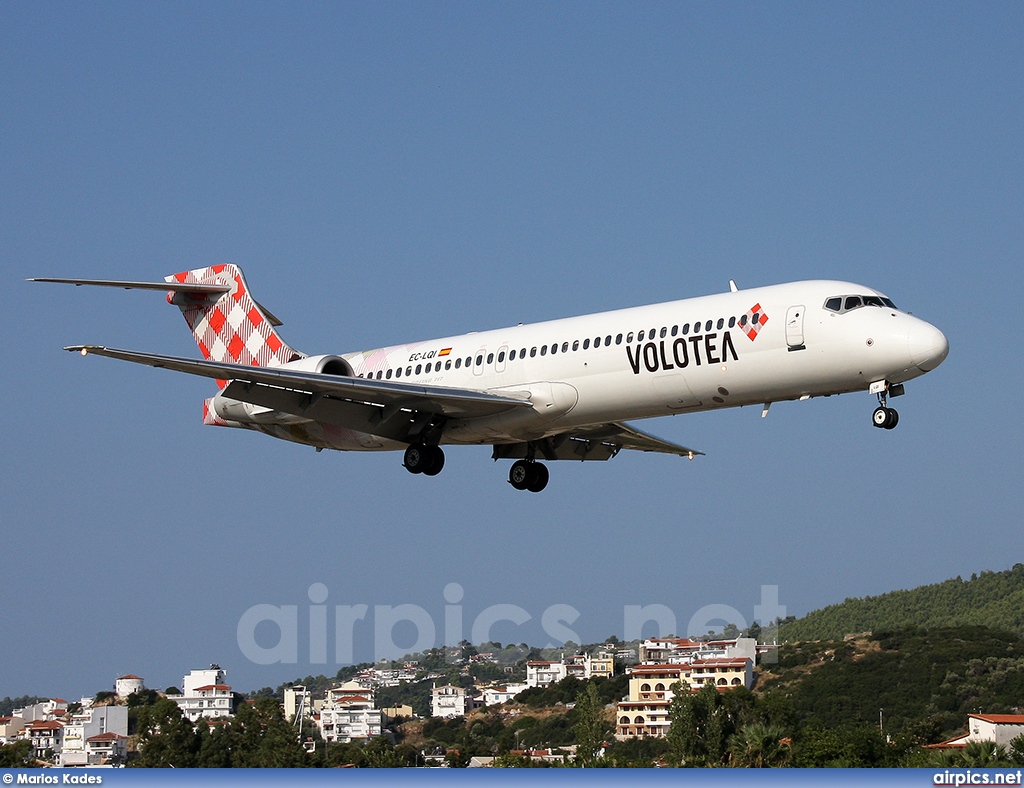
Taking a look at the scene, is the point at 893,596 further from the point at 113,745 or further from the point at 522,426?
the point at 522,426

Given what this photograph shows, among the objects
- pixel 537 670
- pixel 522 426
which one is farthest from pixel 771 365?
pixel 537 670

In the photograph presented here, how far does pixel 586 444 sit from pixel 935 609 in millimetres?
98523

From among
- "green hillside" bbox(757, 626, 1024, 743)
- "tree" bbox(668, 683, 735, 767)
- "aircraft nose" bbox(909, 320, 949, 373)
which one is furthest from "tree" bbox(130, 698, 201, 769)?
"aircraft nose" bbox(909, 320, 949, 373)

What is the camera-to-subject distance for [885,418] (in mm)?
24078

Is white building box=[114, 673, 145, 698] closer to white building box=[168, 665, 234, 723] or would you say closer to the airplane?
white building box=[168, 665, 234, 723]

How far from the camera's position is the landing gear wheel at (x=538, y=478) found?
103 ft

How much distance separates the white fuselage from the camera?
2398 centimetres

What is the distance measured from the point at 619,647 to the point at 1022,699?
1673 inches

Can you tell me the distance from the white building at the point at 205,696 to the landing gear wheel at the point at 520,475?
60.4 m

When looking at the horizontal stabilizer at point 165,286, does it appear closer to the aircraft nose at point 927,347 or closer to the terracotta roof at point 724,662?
the aircraft nose at point 927,347

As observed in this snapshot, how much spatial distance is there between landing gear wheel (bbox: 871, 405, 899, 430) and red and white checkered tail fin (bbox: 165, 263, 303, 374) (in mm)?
14043

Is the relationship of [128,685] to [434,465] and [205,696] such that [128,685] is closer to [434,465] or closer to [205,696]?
[205,696]

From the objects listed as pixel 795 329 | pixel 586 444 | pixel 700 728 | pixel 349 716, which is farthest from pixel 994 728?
pixel 795 329

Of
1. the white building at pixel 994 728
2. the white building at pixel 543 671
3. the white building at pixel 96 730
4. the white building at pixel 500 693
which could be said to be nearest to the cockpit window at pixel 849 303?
the white building at pixel 994 728
